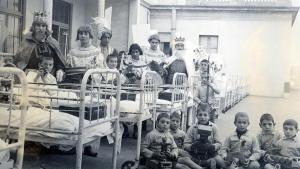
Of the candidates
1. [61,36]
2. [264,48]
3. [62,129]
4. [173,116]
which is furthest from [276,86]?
[62,129]

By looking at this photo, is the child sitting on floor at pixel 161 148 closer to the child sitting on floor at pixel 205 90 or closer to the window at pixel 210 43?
the child sitting on floor at pixel 205 90

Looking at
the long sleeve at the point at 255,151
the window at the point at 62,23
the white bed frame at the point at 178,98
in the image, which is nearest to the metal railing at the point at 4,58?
the white bed frame at the point at 178,98

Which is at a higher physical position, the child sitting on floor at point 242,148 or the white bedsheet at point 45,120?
the white bedsheet at point 45,120

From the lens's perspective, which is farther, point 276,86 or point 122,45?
point 276,86

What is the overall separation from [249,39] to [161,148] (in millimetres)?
10205

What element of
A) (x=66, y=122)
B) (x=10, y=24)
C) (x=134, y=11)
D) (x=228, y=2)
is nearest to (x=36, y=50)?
(x=66, y=122)

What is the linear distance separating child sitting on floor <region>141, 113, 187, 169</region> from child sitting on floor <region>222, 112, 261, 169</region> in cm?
36

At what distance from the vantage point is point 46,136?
2.42 m

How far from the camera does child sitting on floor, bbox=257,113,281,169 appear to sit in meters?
2.83

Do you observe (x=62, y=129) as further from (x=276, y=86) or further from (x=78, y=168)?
(x=276, y=86)

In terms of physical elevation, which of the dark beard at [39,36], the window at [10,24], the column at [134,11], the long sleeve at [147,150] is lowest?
the long sleeve at [147,150]

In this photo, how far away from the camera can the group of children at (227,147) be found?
2.77 metres

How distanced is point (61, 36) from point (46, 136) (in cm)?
521

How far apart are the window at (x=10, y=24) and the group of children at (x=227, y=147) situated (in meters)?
3.42
